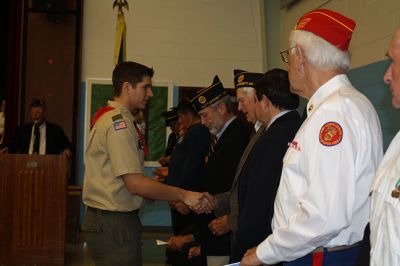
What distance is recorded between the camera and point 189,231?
3.65m

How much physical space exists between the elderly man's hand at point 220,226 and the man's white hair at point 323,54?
1279mm

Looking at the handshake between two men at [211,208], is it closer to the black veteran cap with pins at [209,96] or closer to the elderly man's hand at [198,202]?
the elderly man's hand at [198,202]

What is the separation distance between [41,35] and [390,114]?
5.14 meters

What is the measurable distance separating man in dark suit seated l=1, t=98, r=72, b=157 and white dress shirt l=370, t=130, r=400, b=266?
5.49m

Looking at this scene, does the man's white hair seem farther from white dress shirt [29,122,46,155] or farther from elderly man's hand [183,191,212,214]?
white dress shirt [29,122,46,155]

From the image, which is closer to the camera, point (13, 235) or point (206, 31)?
point (13, 235)

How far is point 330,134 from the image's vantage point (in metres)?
1.61

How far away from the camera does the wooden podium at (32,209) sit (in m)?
5.27

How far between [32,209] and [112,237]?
9.05 ft

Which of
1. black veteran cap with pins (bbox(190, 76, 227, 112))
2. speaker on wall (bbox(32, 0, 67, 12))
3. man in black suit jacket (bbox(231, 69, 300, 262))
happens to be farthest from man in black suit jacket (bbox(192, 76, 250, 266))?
speaker on wall (bbox(32, 0, 67, 12))

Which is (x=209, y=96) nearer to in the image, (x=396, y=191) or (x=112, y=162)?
(x=112, y=162)

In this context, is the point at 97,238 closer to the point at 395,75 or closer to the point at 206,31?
the point at 395,75

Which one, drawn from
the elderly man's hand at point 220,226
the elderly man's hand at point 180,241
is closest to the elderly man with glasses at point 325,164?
the elderly man's hand at point 220,226

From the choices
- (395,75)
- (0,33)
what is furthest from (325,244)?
(0,33)
